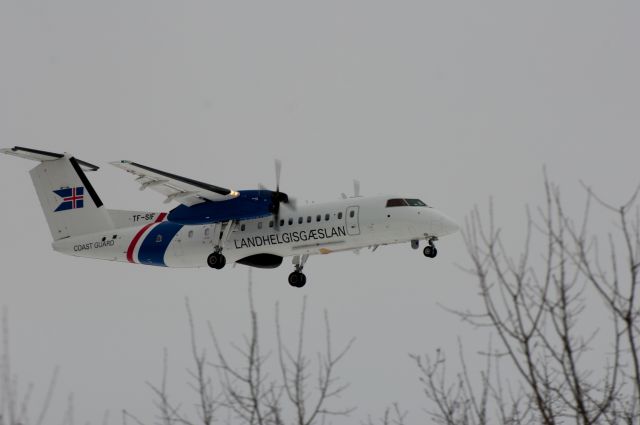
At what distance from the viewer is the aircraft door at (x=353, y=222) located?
94.2 feet

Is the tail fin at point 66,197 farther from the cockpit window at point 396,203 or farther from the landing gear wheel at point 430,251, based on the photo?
the landing gear wheel at point 430,251

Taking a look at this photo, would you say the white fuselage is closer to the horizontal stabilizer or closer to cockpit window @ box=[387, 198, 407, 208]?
cockpit window @ box=[387, 198, 407, 208]

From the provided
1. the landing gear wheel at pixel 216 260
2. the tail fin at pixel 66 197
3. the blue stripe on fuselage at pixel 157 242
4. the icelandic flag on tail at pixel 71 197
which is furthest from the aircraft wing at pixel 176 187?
the icelandic flag on tail at pixel 71 197

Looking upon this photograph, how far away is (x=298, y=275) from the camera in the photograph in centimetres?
3247

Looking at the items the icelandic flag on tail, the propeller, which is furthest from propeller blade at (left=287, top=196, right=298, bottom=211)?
the icelandic flag on tail

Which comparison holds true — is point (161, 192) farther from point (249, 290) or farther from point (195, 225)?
point (249, 290)

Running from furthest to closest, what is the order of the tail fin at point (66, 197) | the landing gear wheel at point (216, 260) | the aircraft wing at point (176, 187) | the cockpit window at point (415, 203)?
the tail fin at point (66, 197)
the landing gear wheel at point (216, 260)
the aircraft wing at point (176, 187)
the cockpit window at point (415, 203)

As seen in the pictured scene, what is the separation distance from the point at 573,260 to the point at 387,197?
71.7 ft

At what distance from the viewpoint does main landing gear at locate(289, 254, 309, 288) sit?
1276 inches

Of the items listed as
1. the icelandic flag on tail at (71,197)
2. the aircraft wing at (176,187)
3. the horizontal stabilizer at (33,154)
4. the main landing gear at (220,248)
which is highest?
the horizontal stabilizer at (33,154)

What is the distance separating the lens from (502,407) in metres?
7.75

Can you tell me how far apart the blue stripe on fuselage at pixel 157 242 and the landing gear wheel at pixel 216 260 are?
6.37 feet

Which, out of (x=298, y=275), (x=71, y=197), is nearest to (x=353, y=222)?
(x=298, y=275)

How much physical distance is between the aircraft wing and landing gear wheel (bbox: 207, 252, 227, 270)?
186 cm
